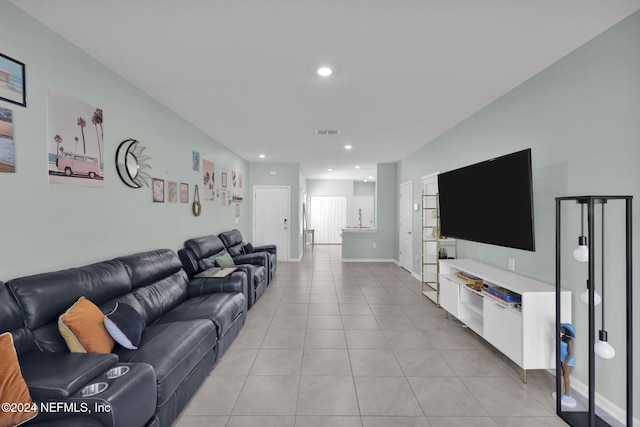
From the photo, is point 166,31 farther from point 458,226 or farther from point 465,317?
point 465,317

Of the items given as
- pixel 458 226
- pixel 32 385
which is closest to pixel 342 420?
pixel 32 385

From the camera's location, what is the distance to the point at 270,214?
7918mm

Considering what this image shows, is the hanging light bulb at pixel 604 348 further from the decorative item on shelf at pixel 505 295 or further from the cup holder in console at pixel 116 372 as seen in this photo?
the cup holder in console at pixel 116 372

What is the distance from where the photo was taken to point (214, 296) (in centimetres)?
322

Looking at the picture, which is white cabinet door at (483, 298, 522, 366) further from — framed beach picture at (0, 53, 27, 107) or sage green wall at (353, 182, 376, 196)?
sage green wall at (353, 182, 376, 196)

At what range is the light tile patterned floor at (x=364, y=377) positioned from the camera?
81.0 inches

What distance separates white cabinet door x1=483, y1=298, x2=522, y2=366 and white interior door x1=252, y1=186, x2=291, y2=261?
5.71 meters

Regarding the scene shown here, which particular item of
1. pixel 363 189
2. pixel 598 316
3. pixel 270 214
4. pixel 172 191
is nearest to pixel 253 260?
pixel 172 191

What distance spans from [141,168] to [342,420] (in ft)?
10.1

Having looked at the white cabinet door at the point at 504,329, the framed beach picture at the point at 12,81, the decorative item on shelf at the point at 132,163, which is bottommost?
the white cabinet door at the point at 504,329

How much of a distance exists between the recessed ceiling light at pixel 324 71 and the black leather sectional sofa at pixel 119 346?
7.97ft

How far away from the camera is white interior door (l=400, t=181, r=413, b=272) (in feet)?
21.6

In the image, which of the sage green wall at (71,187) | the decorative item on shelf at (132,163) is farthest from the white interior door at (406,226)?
the decorative item on shelf at (132,163)

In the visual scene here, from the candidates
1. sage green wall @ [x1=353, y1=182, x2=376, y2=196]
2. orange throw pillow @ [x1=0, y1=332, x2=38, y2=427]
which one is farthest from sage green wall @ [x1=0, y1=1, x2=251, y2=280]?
sage green wall @ [x1=353, y1=182, x2=376, y2=196]
